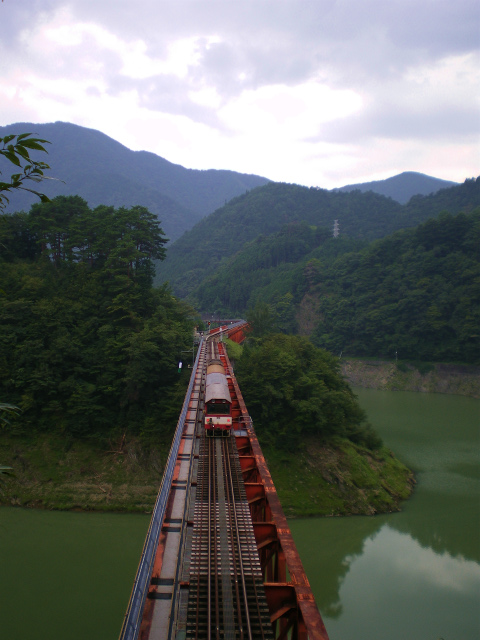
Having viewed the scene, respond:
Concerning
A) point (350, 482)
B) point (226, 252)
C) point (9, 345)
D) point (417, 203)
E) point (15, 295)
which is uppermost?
point (417, 203)

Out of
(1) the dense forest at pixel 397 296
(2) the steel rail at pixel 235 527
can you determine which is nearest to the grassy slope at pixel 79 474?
(2) the steel rail at pixel 235 527

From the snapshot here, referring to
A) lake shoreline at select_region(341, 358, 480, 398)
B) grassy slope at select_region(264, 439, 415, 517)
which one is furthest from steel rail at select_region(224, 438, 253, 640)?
lake shoreline at select_region(341, 358, 480, 398)

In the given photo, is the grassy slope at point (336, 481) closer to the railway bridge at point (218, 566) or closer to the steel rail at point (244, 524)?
the steel rail at point (244, 524)

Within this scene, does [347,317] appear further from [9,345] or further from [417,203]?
[417,203]

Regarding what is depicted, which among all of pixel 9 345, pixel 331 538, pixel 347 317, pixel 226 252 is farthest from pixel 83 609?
pixel 226 252

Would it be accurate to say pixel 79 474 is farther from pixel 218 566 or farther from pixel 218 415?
pixel 218 566

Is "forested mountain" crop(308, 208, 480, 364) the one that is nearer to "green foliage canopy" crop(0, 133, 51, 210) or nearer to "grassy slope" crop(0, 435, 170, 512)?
"grassy slope" crop(0, 435, 170, 512)
